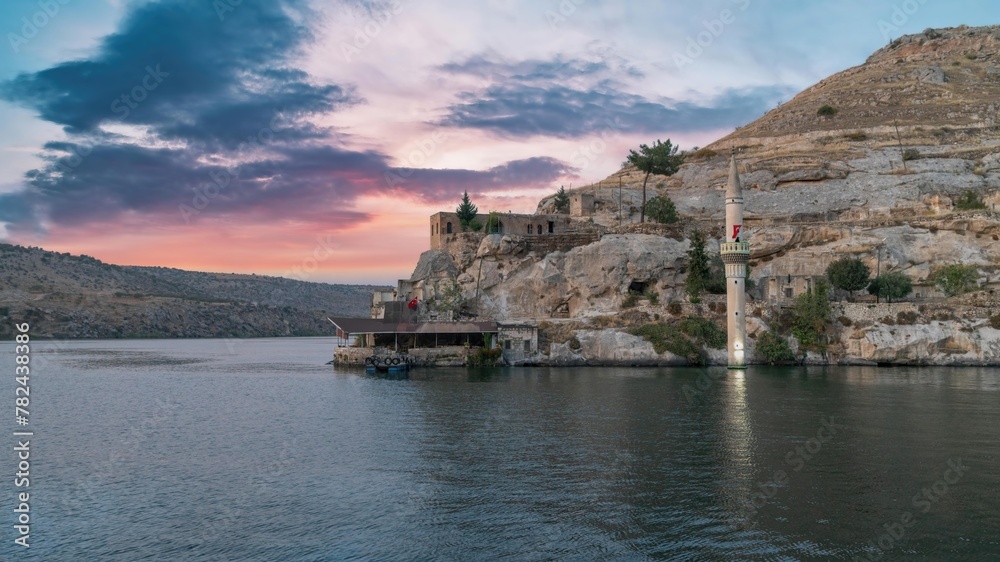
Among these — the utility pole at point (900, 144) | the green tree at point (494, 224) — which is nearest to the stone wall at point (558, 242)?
the green tree at point (494, 224)

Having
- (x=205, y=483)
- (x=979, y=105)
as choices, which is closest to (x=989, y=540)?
(x=205, y=483)

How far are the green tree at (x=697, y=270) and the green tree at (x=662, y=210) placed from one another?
11173 mm

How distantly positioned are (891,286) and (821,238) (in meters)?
9.71

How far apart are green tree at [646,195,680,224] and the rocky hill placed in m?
1.93

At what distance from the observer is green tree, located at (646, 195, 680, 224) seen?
84.1 m

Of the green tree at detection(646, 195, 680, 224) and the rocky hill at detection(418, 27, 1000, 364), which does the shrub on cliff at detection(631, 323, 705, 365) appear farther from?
the green tree at detection(646, 195, 680, 224)

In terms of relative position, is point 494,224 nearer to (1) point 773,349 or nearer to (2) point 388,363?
(2) point 388,363

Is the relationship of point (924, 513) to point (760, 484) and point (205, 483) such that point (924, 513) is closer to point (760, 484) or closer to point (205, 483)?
point (760, 484)

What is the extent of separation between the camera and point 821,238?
77.1 meters

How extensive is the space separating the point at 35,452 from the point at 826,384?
4388cm

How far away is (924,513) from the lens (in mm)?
21016

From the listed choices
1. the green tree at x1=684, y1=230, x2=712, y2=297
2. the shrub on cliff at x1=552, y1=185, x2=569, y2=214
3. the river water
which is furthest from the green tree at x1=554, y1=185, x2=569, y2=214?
the river water

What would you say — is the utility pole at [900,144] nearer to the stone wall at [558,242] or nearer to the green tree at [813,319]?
the green tree at [813,319]

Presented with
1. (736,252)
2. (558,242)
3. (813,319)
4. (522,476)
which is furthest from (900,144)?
(522,476)
